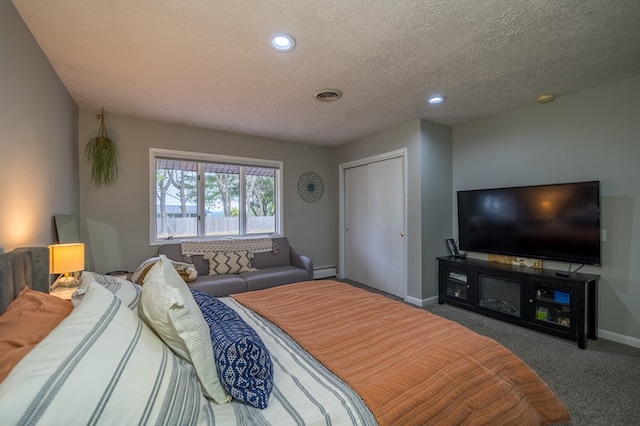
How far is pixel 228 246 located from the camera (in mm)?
3988

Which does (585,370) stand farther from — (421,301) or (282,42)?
(282,42)

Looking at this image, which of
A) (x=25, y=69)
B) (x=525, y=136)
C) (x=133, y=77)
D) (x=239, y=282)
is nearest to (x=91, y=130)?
(x=133, y=77)

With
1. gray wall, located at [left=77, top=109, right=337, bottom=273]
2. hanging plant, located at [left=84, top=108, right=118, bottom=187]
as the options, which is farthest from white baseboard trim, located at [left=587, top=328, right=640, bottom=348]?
hanging plant, located at [left=84, top=108, right=118, bottom=187]

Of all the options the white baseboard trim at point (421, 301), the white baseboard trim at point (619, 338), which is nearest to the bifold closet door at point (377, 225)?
the white baseboard trim at point (421, 301)

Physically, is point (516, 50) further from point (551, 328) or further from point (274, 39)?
point (551, 328)

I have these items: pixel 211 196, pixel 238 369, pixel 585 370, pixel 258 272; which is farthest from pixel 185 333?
pixel 211 196

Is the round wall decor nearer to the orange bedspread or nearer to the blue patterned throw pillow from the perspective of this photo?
the orange bedspread

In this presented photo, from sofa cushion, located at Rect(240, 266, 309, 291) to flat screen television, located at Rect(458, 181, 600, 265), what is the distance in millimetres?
2288

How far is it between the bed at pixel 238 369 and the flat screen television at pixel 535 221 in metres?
2.07

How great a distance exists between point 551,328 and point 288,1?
3.60 m

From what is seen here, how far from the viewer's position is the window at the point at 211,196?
3854mm

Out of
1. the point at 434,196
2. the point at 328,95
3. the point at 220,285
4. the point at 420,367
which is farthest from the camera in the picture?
the point at 434,196

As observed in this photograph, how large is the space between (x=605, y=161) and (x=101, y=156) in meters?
5.47

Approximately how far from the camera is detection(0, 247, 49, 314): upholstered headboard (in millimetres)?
1227
